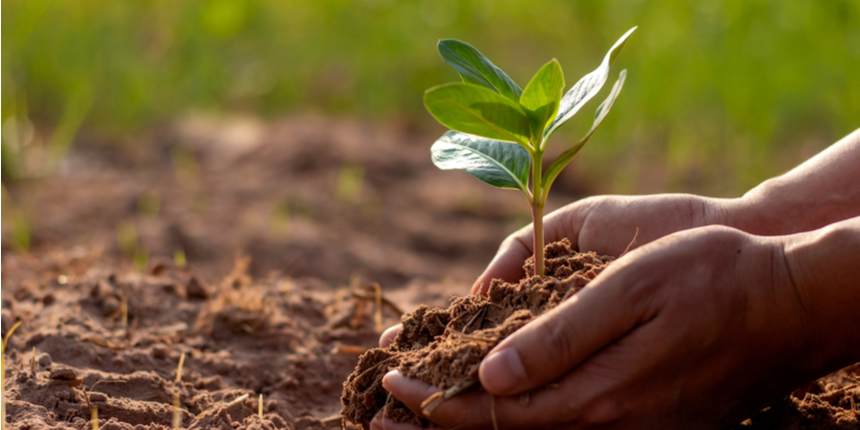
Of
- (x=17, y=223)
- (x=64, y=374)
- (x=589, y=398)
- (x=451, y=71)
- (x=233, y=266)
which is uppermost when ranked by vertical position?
(x=451, y=71)

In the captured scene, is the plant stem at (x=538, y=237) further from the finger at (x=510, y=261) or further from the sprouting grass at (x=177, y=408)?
the sprouting grass at (x=177, y=408)

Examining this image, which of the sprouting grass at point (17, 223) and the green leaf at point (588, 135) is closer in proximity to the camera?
the green leaf at point (588, 135)

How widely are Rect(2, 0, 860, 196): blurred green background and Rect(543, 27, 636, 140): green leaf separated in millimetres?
2756

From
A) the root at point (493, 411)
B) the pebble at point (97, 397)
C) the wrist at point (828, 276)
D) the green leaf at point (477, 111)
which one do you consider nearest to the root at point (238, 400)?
the pebble at point (97, 397)

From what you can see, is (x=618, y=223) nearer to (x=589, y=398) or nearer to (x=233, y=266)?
(x=589, y=398)

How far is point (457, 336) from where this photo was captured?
3.63 ft

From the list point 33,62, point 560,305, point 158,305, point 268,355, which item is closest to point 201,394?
point 268,355

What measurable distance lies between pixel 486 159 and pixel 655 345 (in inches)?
18.3

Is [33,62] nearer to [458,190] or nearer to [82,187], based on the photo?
[82,187]

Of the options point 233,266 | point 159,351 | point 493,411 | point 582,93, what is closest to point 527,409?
point 493,411

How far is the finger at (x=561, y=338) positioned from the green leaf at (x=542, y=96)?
0.31m

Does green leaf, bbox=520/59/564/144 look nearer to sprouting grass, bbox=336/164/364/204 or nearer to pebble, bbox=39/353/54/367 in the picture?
pebble, bbox=39/353/54/367

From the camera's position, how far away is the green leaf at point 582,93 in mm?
1116

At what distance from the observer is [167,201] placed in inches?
132
